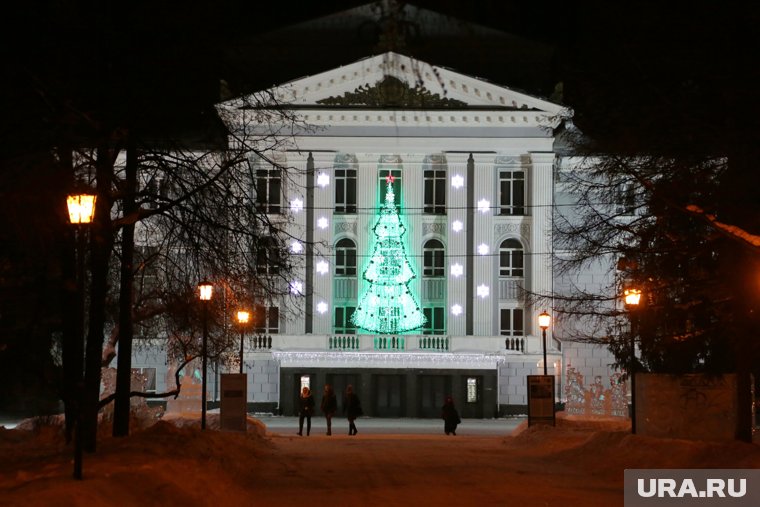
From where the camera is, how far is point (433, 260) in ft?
183

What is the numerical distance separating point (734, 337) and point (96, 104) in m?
12.7

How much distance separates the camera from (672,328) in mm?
24797

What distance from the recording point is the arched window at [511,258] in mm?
55722

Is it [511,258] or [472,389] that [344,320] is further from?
[511,258]

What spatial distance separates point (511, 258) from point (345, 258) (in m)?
7.96

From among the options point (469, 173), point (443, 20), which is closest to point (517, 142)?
point (469, 173)

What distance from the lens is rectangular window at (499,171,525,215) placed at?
55.9 meters

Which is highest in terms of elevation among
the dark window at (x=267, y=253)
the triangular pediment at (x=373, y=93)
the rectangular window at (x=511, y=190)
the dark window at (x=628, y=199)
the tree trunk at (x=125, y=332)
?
the triangular pediment at (x=373, y=93)

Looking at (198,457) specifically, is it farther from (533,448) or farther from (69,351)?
(533,448)

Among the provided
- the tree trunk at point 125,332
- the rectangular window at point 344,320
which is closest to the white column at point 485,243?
the rectangular window at point 344,320

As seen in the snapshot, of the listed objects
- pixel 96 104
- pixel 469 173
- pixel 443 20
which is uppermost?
pixel 469 173

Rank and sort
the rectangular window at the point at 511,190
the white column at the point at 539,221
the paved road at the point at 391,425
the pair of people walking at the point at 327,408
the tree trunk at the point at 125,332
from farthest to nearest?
the rectangular window at the point at 511,190 → the white column at the point at 539,221 → the paved road at the point at 391,425 → the pair of people walking at the point at 327,408 → the tree trunk at the point at 125,332

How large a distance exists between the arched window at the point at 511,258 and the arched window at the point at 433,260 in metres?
2.82

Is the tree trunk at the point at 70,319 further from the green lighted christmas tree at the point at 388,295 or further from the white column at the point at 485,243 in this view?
the white column at the point at 485,243
